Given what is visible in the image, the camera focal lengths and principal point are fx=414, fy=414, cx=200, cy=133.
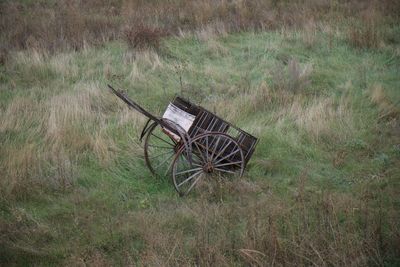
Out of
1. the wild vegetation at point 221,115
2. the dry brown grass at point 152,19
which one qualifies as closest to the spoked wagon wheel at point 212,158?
the wild vegetation at point 221,115

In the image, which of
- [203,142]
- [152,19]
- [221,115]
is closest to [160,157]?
[203,142]

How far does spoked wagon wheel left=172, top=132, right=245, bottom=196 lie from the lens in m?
5.36

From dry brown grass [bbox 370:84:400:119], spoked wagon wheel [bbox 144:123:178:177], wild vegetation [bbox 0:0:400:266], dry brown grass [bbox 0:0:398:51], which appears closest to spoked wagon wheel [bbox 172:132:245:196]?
wild vegetation [bbox 0:0:400:266]

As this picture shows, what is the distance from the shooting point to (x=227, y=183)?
5309 mm

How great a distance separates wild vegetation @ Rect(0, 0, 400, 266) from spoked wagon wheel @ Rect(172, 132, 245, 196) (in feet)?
0.56

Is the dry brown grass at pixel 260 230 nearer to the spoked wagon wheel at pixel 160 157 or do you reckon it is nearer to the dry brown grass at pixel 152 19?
the spoked wagon wheel at pixel 160 157

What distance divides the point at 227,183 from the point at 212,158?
0.40 meters

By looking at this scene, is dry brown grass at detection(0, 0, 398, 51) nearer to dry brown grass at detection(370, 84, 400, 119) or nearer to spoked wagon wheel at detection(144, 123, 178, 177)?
dry brown grass at detection(370, 84, 400, 119)

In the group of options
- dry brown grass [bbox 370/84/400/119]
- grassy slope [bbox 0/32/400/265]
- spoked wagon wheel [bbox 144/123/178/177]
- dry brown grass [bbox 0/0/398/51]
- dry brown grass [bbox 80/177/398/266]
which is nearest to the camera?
dry brown grass [bbox 80/177/398/266]

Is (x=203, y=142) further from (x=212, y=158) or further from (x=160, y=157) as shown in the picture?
(x=160, y=157)

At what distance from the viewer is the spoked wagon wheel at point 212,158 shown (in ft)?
17.6

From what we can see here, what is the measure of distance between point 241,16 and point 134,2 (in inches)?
146

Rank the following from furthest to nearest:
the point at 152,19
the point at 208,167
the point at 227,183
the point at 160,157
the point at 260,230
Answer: the point at 152,19 → the point at 160,157 → the point at 208,167 → the point at 227,183 → the point at 260,230

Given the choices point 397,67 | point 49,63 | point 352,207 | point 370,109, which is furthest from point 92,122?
point 397,67
